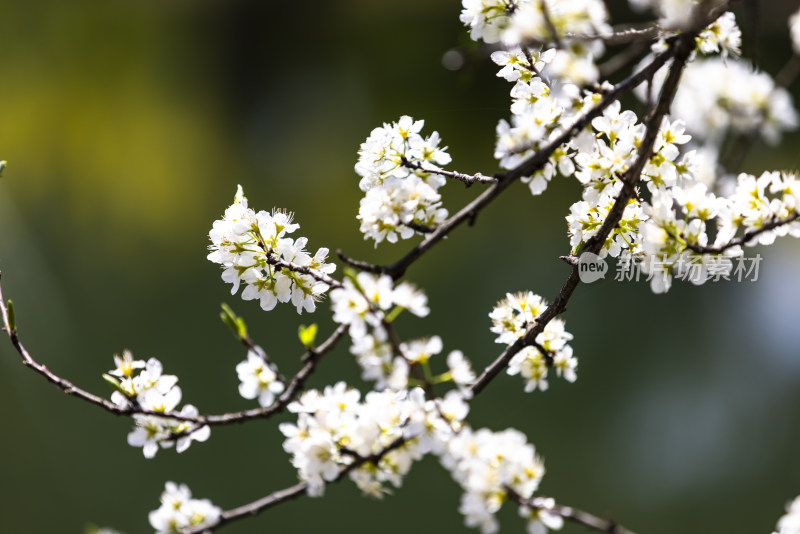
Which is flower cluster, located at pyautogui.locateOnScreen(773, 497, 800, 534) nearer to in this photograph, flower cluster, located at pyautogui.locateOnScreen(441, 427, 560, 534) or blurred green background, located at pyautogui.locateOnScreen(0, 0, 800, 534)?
flower cluster, located at pyautogui.locateOnScreen(441, 427, 560, 534)

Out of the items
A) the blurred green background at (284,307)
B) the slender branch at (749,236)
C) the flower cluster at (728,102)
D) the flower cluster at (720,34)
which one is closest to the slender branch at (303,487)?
the slender branch at (749,236)

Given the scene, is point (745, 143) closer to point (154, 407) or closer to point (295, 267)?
point (295, 267)

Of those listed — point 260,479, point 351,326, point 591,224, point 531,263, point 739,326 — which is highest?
point 531,263

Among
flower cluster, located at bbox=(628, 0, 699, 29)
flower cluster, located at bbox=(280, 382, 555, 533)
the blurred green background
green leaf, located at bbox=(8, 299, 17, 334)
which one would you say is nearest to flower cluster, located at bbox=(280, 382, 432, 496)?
flower cluster, located at bbox=(280, 382, 555, 533)

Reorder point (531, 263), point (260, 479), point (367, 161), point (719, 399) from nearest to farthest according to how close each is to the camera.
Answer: point (367, 161) → point (260, 479) → point (719, 399) → point (531, 263)

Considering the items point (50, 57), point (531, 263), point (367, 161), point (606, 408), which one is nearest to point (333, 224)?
point (531, 263)

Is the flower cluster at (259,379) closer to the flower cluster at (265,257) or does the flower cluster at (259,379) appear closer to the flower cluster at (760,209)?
the flower cluster at (265,257)

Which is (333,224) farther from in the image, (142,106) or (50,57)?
(50,57)
